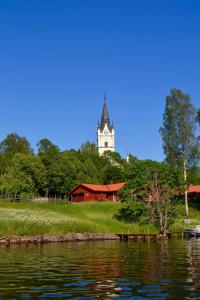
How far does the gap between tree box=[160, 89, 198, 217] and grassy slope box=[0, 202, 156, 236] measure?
1547 centimetres

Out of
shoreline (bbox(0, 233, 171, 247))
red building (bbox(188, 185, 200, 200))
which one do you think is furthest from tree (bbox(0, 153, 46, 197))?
shoreline (bbox(0, 233, 171, 247))

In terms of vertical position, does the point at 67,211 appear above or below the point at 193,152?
below

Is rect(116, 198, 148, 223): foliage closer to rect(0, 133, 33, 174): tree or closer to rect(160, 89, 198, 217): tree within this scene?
rect(160, 89, 198, 217): tree

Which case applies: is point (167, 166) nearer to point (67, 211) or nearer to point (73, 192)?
point (67, 211)

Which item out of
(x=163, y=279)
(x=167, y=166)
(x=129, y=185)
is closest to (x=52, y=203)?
(x=129, y=185)

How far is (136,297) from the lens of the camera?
659 inches

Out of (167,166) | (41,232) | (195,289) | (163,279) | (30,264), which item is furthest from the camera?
(167,166)

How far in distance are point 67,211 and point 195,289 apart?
60.2 meters

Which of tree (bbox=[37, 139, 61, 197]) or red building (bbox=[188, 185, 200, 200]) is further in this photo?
tree (bbox=[37, 139, 61, 197])

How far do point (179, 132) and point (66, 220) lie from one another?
32.3 metres

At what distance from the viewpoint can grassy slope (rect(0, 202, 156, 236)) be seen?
57.4 meters

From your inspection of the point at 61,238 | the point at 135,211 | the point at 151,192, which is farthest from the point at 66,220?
the point at 151,192

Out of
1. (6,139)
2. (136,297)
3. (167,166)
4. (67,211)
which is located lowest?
(136,297)

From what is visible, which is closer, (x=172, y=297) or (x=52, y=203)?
(x=172, y=297)
